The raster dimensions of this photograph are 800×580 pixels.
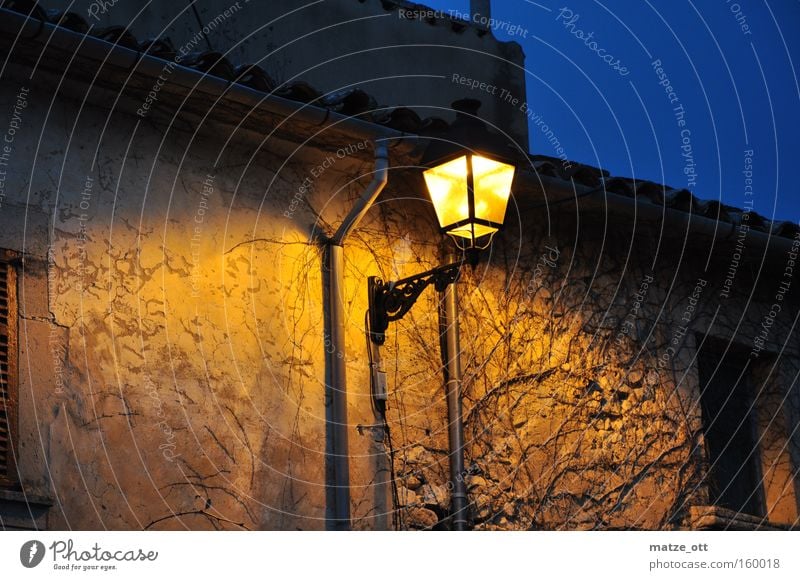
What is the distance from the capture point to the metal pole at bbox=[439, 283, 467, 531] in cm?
676

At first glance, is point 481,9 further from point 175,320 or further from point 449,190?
point 175,320

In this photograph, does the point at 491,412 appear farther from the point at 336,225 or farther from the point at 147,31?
the point at 147,31

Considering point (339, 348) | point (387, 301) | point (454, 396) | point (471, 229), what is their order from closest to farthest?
point (471, 229) → point (339, 348) → point (387, 301) → point (454, 396)

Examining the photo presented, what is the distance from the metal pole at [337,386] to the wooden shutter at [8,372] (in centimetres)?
167

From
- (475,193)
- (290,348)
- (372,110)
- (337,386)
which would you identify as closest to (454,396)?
(337,386)

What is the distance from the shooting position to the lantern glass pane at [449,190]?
614 centimetres

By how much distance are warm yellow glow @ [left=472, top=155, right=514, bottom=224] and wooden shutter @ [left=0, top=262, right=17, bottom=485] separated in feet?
6.92

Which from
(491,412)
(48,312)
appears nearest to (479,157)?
(491,412)

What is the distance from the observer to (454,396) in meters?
6.93

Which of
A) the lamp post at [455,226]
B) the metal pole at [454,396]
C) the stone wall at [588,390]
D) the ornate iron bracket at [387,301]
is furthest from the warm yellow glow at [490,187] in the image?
the stone wall at [588,390]

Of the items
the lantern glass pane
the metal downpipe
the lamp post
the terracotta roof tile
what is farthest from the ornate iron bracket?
the terracotta roof tile

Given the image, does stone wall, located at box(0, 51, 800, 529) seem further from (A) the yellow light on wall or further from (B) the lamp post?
(A) the yellow light on wall

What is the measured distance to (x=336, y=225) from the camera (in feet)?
22.0

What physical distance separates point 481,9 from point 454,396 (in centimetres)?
368
